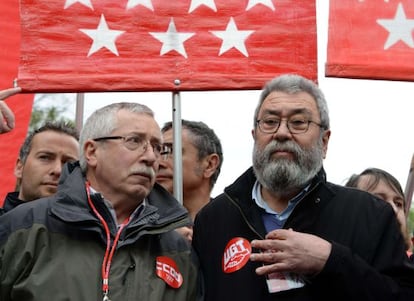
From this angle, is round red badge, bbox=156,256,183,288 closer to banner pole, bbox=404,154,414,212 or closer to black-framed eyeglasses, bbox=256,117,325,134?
black-framed eyeglasses, bbox=256,117,325,134

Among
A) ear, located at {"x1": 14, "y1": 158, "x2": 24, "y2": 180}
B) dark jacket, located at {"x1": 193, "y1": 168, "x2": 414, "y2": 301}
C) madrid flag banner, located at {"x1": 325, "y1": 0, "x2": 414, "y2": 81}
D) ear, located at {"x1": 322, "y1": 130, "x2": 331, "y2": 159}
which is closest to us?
dark jacket, located at {"x1": 193, "y1": 168, "x2": 414, "y2": 301}

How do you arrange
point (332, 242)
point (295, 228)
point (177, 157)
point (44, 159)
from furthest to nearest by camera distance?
point (44, 159)
point (177, 157)
point (295, 228)
point (332, 242)

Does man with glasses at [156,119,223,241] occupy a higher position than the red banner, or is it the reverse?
the red banner

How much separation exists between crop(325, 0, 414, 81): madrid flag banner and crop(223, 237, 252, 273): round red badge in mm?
1422

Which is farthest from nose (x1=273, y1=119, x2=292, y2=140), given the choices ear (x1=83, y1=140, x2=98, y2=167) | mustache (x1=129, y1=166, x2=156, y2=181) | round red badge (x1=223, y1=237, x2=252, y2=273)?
ear (x1=83, y1=140, x2=98, y2=167)

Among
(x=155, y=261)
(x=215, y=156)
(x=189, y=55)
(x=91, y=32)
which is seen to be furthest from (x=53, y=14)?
(x=155, y=261)

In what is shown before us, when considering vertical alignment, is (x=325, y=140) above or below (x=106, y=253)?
above

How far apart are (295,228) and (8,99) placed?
9.53 ft

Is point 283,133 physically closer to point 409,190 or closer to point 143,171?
point 143,171

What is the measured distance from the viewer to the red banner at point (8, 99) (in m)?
5.59

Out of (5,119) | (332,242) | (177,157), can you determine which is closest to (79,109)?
(177,157)

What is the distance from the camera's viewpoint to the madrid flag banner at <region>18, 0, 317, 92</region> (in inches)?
180

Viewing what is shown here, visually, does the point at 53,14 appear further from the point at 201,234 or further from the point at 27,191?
the point at 201,234

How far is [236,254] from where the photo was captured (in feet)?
11.9
